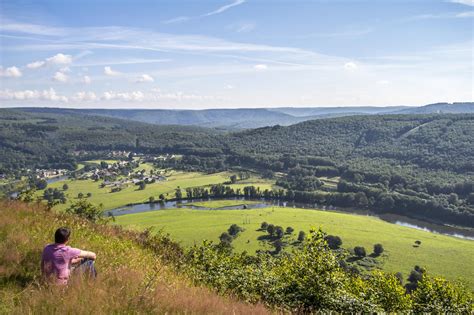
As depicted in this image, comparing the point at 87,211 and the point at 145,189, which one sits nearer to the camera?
the point at 87,211

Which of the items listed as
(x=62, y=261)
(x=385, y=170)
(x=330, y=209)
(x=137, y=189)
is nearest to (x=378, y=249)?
(x=330, y=209)

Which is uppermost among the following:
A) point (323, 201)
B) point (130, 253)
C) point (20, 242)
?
point (20, 242)

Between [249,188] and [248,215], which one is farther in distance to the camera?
[249,188]

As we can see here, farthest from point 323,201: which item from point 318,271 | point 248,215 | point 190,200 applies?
point 318,271

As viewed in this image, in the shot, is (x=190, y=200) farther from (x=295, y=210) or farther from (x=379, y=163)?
(x=379, y=163)

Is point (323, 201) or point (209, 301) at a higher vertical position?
point (209, 301)

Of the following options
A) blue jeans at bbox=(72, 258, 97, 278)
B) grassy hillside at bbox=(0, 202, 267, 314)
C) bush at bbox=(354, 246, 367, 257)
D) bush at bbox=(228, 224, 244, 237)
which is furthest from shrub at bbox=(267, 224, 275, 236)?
blue jeans at bbox=(72, 258, 97, 278)

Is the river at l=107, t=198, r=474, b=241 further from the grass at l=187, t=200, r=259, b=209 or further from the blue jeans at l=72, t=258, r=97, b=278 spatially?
the blue jeans at l=72, t=258, r=97, b=278

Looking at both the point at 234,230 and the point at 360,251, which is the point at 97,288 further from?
the point at 234,230
